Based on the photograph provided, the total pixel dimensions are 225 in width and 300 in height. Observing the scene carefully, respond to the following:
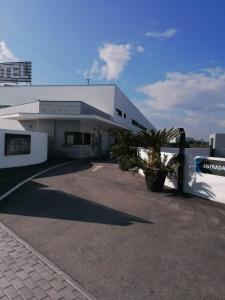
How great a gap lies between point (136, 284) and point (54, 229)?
9.01 ft

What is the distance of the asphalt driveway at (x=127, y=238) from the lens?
4.11m

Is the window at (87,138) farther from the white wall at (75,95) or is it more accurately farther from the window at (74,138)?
the white wall at (75,95)

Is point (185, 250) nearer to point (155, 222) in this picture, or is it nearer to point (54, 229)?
point (155, 222)

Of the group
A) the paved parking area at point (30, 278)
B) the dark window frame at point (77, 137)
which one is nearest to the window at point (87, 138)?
the dark window frame at point (77, 137)

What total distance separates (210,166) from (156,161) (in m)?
2.21

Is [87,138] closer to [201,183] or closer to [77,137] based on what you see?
[77,137]

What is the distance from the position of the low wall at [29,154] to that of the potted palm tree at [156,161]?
804 cm

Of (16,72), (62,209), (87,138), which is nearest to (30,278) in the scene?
(62,209)

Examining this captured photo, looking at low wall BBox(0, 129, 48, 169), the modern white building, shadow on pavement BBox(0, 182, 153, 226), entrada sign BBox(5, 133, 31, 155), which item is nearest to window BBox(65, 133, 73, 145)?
the modern white building

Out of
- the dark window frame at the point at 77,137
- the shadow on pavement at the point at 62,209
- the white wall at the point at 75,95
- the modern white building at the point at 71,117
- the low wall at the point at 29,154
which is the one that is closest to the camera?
the shadow on pavement at the point at 62,209

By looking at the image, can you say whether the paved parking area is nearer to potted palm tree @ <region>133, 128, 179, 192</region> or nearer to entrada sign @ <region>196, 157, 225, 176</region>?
potted palm tree @ <region>133, 128, 179, 192</region>

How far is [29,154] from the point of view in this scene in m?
18.5

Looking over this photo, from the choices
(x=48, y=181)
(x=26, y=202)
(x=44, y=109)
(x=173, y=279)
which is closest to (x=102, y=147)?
(x=44, y=109)

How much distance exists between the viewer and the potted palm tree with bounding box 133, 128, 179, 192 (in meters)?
10.9
